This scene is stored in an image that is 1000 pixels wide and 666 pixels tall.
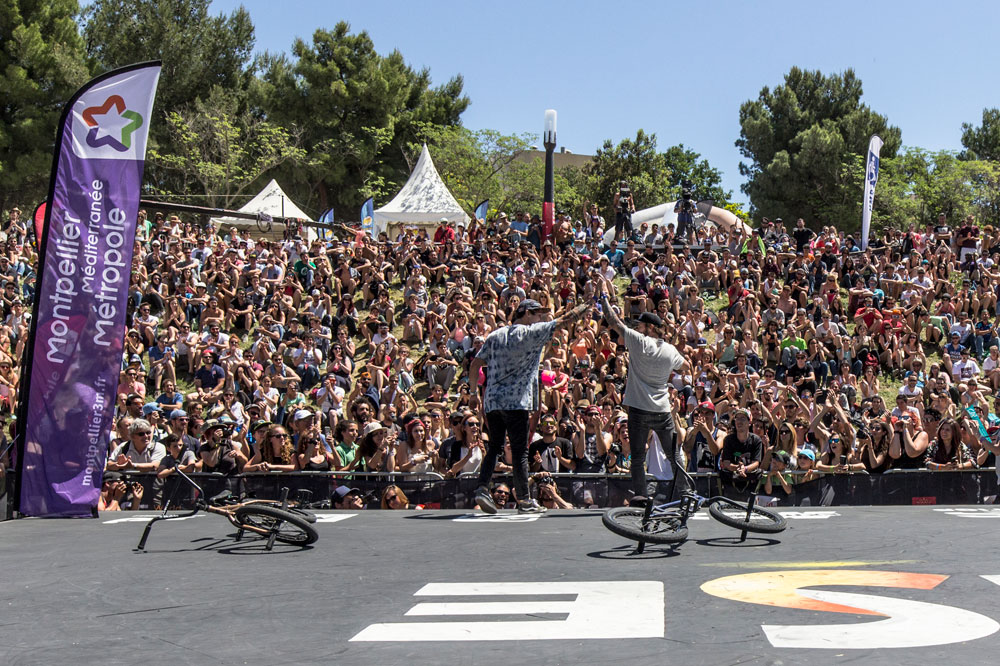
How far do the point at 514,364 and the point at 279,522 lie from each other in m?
2.21

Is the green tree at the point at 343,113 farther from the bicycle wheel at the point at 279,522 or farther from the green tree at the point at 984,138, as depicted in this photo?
the bicycle wheel at the point at 279,522

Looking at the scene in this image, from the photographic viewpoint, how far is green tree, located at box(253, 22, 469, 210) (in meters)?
55.7

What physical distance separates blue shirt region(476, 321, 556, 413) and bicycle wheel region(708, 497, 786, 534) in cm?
177

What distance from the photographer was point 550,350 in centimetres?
1672

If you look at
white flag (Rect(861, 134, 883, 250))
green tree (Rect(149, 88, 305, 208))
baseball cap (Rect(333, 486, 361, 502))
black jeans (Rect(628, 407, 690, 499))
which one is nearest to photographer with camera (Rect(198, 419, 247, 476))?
baseball cap (Rect(333, 486, 361, 502))

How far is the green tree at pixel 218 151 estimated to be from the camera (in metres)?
47.3

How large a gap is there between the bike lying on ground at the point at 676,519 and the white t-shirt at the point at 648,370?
2.85 ft

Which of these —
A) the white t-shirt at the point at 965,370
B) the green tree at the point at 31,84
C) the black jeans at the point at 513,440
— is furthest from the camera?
the green tree at the point at 31,84

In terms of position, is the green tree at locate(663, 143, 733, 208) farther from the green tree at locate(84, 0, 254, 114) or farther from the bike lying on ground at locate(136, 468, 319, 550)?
the bike lying on ground at locate(136, 468, 319, 550)

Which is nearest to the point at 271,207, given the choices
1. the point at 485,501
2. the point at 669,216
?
the point at 669,216

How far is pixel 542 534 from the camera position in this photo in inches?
292

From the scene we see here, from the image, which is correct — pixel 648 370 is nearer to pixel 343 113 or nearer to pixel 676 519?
pixel 676 519

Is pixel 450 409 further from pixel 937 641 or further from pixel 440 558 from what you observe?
pixel 937 641

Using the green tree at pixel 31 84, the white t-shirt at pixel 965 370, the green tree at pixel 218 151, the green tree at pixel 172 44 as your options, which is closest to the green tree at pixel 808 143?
the green tree at pixel 218 151
